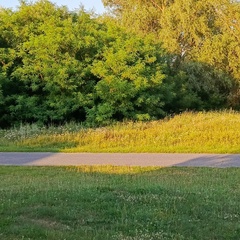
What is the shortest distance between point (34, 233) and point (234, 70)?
99.4 feet

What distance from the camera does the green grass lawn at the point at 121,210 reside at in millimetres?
5289

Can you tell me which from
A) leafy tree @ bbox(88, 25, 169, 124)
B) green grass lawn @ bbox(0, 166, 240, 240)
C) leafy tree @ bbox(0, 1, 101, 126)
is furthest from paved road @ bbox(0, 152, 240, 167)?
leafy tree @ bbox(0, 1, 101, 126)

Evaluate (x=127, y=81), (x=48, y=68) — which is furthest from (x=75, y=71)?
(x=127, y=81)

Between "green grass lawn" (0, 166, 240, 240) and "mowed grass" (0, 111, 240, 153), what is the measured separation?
246 inches

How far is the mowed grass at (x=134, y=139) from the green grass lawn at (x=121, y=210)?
625 centimetres

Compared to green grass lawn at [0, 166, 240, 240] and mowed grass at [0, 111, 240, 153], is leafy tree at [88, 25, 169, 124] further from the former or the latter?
green grass lawn at [0, 166, 240, 240]

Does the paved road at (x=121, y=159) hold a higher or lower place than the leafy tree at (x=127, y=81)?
lower

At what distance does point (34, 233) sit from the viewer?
5.17m

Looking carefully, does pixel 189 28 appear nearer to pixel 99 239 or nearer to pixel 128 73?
pixel 128 73

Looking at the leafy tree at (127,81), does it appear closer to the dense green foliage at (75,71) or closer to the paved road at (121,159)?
the dense green foliage at (75,71)

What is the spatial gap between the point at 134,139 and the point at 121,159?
387 centimetres

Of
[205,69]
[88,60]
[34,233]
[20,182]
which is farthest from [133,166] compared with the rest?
[205,69]

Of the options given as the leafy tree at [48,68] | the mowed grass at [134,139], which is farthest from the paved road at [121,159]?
the leafy tree at [48,68]

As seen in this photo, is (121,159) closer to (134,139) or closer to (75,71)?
(134,139)
